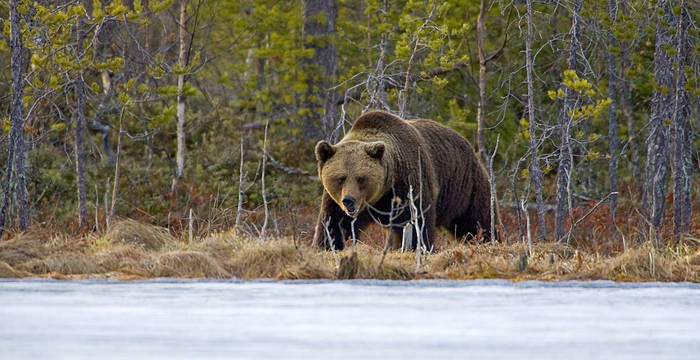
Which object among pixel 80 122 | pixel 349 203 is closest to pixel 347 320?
pixel 349 203

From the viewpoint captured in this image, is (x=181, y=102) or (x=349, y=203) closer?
(x=349, y=203)

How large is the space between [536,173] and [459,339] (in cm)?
580

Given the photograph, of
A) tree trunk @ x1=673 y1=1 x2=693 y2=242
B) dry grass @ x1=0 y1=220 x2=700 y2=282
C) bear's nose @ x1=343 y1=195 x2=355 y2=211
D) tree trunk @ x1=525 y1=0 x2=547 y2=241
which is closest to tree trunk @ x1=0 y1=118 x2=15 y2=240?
dry grass @ x1=0 y1=220 x2=700 y2=282

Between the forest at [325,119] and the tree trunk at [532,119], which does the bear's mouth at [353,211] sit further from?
the tree trunk at [532,119]

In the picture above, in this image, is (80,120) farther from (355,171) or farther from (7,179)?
(355,171)

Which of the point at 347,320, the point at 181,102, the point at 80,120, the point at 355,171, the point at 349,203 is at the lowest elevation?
the point at 347,320

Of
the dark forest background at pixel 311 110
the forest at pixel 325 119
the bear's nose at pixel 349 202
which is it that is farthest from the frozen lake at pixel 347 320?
the dark forest background at pixel 311 110

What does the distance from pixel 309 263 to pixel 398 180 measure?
223 centimetres

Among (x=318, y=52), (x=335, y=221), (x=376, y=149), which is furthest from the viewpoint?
(x=318, y=52)

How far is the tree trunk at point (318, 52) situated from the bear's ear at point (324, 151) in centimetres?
978

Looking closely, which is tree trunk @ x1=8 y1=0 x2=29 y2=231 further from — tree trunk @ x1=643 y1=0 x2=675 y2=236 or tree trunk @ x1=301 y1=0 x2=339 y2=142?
tree trunk @ x1=301 y1=0 x2=339 y2=142

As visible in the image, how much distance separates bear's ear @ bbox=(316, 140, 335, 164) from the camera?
33.7ft

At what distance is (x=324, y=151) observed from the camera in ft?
34.0

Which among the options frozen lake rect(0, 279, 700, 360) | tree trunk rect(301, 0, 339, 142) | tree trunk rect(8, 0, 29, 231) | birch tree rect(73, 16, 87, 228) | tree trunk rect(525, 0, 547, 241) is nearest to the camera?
frozen lake rect(0, 279, 700, 360)
